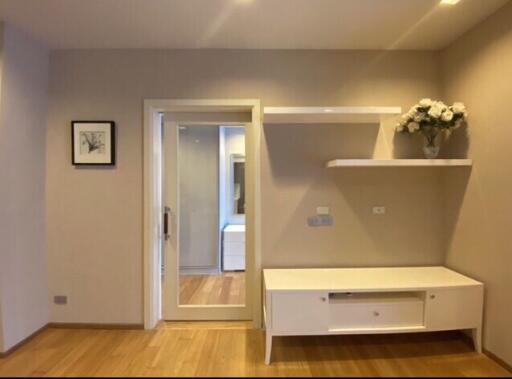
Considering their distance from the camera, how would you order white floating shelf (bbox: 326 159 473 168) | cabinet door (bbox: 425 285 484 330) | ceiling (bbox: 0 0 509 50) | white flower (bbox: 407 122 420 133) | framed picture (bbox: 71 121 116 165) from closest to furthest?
ceiling (bbox: 0 0 509 50)
cabinet door (bbox: 425 285 484 330)
white floating shelf (bbox: 326 159 473 168)
white flower (bbox: 407 122 420 133)
framed picture (bbox: 71 121 116 165)

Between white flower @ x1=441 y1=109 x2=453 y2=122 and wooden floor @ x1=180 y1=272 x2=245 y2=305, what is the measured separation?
7.28 feet

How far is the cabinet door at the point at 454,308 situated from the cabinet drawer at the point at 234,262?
161 centimetres

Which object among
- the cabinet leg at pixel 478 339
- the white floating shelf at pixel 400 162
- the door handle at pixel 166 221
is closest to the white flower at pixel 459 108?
the white floating shelf at pixel 400 162

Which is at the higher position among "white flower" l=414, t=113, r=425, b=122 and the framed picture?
"white flower" l=414, t=113, r=425, b=122

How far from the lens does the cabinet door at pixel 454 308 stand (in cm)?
243

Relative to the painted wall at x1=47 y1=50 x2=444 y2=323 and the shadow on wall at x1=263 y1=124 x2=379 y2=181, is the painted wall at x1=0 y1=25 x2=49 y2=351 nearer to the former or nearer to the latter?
the painted wall at x1=47 y1=50 x2=444 y2=323

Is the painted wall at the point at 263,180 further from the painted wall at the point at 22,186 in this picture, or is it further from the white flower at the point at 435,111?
the white flower at the point at 435,111

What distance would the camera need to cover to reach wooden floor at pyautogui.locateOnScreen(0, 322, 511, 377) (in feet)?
7.52

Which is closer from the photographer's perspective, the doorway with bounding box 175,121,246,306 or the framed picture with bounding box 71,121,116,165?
the framed picture with bounding box 71,121,116,165

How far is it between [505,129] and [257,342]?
2.49m

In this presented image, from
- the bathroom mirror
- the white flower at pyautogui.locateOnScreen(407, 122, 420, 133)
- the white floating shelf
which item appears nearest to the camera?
the white floating shelf

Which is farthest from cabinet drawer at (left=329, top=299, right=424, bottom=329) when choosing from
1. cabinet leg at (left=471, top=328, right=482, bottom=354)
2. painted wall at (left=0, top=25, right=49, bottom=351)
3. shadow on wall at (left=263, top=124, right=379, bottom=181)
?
painted wall at (left=0, top=25, right=49, bottom=351)

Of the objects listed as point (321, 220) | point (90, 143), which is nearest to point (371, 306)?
point (321, 220)

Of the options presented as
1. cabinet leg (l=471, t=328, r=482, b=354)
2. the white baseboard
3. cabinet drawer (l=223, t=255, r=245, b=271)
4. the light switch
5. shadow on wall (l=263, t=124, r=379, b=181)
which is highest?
shadow on wall (l=263, t=124, r=379, b=181)
